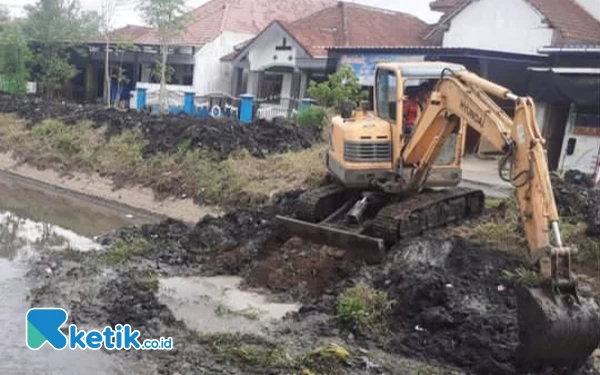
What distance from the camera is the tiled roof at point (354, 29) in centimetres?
2734

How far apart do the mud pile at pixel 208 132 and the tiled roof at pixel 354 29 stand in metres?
6.88

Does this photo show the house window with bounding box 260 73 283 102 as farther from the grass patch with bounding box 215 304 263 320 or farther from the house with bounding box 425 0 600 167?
the grass patch with bounding box 215 304 263 320

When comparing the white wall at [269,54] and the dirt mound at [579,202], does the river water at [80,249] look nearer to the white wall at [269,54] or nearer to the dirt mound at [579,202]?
→ the dirt mound at [579,202]

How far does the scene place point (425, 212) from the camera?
1067 cm

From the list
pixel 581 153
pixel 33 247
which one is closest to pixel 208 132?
Answer: pixel 33 247

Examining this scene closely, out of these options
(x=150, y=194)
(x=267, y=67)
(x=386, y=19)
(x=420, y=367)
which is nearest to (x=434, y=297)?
(x=420, y=367)

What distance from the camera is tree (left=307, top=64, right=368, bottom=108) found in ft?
65.9

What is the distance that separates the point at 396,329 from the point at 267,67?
2121 cm

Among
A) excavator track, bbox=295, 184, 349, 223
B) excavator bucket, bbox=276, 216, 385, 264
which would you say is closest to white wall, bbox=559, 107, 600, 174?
excavator track, bbox=295, 184, 349, 223

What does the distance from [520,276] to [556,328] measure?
2304 millimetres

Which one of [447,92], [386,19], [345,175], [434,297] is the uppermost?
[386,19]

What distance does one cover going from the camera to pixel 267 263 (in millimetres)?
10320

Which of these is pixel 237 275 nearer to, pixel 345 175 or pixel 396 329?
pixel 345 175

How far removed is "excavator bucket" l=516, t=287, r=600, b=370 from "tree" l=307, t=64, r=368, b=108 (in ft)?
45.0
